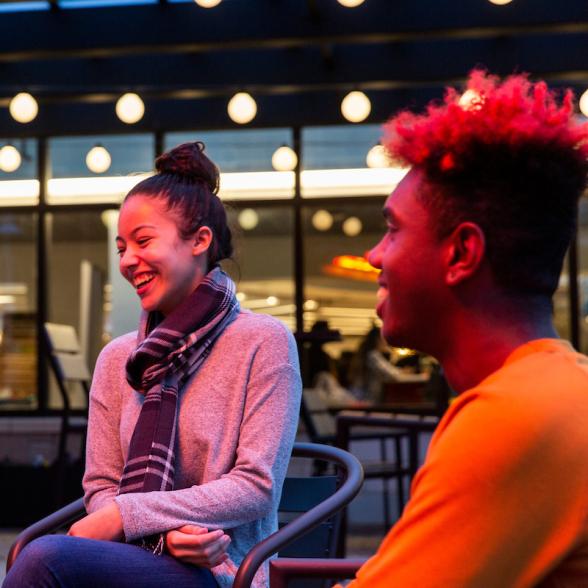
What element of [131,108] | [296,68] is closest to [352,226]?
[296,68]

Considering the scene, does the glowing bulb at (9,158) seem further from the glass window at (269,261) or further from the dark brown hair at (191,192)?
the dark brown hair at (191,192)

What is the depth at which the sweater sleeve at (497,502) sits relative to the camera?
0.80 m

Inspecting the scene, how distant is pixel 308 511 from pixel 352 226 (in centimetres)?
709

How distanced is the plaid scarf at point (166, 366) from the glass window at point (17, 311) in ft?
24.2

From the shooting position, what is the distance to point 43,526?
80.5 inches

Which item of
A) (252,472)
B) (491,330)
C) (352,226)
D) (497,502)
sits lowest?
(252,472)

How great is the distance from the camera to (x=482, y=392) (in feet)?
2.76

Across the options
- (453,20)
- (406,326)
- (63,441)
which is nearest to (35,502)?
(63,441)

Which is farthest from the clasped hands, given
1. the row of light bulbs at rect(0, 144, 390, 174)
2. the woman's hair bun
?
the row of light bulbs at rect(0, 144, 390, 174)

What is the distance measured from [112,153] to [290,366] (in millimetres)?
7518

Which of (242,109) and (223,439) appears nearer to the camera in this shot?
(223,439)

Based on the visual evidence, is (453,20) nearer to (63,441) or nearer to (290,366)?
(63,441)

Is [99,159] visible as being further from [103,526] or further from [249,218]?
[103,526]

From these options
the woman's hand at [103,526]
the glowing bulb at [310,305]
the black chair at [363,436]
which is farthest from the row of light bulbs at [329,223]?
the woman's hand at [103,526]
